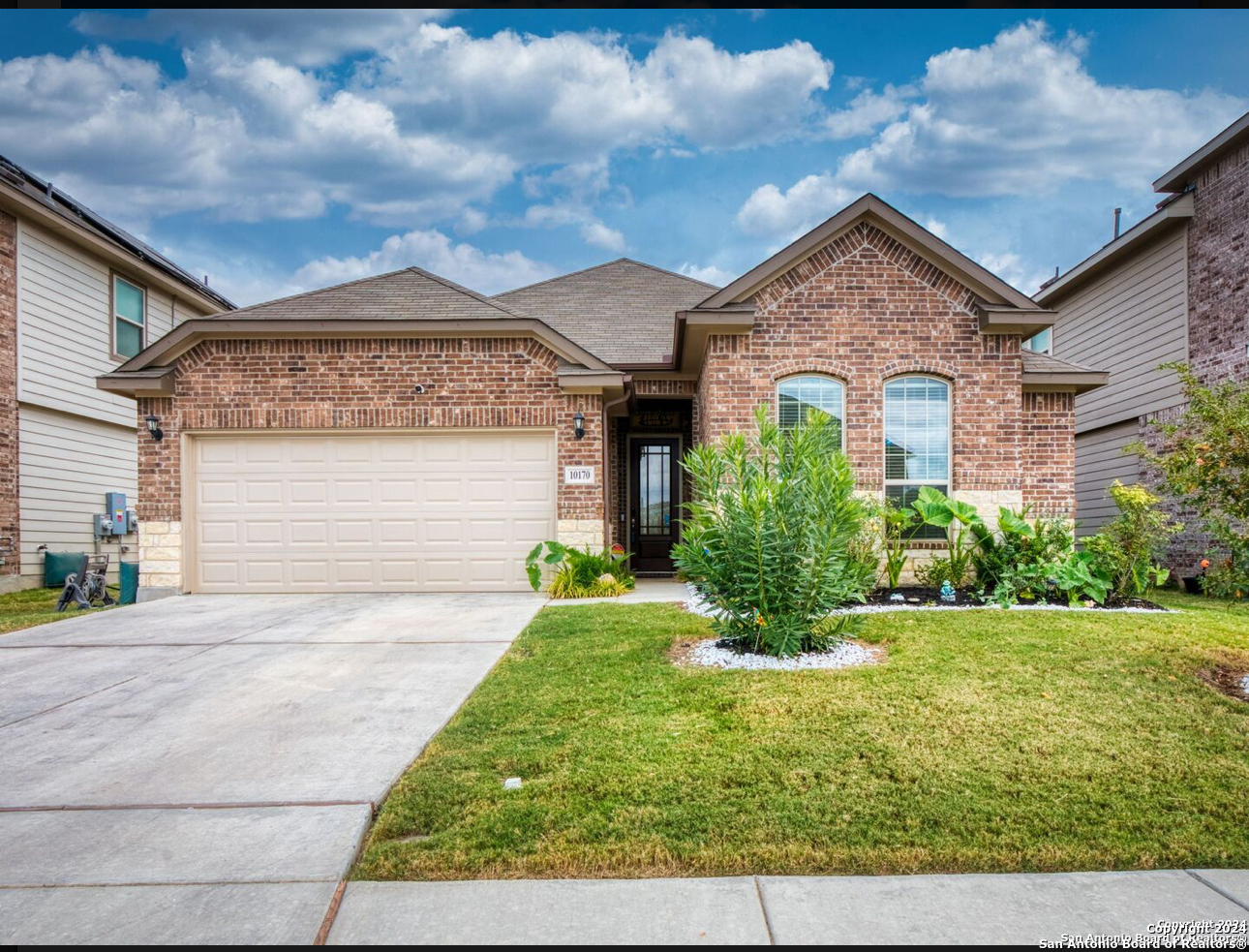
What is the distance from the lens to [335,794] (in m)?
3.68

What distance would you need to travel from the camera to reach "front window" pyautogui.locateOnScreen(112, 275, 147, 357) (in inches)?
587

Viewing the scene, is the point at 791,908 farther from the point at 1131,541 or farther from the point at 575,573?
Result: the point at 1131,541

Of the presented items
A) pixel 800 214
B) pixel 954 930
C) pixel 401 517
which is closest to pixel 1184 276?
pixel 800 214

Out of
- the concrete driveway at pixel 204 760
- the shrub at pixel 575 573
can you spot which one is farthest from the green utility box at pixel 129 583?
the shrub at pixel 575 573

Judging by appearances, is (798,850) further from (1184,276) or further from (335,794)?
(1184,276)

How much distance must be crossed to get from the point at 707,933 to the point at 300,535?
9.71m

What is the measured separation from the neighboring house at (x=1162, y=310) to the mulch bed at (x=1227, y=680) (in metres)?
4.85

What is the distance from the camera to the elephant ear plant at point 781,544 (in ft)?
19.4

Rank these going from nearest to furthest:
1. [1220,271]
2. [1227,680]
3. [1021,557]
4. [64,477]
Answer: [1227,680] → [1021,557] → [1220,271] → [64,477]

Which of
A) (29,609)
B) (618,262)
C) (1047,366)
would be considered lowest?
(29,609)

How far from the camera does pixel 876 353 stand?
33.9ft

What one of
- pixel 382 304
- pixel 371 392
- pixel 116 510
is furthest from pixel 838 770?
pixel 116 510

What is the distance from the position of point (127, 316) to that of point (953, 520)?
50.6 ft

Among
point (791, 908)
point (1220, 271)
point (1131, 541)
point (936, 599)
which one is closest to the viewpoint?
point (791, 908)
